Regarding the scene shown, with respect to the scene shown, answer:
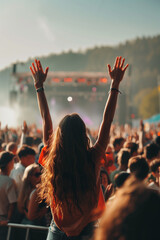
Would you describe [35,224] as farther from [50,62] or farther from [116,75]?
[50,62]

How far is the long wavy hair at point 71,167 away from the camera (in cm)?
191

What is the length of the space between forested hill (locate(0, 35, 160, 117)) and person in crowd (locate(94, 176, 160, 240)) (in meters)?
77.8

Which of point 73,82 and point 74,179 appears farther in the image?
point 73,82

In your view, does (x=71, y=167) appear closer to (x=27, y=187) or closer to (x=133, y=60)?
(x=27, y=187)

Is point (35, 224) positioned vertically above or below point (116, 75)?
below

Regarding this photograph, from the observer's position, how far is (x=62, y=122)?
2006mm

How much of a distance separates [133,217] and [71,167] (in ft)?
3.85

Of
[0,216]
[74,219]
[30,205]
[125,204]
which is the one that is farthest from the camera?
[0,216]

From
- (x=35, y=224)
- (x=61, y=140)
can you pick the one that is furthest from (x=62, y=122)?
(x=35, y=224)

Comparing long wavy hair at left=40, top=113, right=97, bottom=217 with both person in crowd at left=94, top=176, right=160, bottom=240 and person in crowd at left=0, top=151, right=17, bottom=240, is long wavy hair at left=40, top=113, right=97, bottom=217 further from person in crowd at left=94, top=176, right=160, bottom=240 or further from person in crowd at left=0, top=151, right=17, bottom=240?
person in crowd at left=0, top=151, right=17, bottom=240

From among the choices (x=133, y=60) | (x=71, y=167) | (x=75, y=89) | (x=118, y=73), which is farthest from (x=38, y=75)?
(x=133, y=60)

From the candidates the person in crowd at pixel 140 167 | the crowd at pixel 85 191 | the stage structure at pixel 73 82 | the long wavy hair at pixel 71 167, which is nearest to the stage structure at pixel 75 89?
the stage structure at pixel 73 82

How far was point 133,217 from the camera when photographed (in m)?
0.77

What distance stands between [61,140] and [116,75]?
663mm
